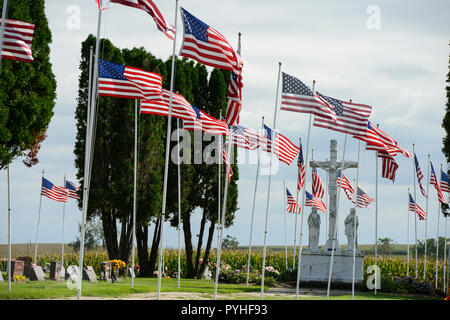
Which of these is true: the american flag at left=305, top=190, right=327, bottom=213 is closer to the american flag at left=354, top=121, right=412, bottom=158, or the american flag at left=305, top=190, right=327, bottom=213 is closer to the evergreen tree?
the american flag at left=354, top=121, right=412, bottom=158

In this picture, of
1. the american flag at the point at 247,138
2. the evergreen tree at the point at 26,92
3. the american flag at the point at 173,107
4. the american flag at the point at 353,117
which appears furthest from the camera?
the american flag at the point at 247,138

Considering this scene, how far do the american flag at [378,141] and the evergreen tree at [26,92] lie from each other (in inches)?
A: 483

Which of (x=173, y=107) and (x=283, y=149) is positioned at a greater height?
(x=173, y=107)

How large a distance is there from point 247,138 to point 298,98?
5.22 meters

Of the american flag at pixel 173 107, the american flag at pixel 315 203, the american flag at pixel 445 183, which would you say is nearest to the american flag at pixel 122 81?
the american flag at pixel 173 107

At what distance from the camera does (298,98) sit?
2211 centimetres

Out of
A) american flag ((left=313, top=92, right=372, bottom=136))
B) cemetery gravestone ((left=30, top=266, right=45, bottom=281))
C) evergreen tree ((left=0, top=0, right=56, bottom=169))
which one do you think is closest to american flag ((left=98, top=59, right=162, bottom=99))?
evergreen tree ((left=0, top=0, right=56, bottom=169))

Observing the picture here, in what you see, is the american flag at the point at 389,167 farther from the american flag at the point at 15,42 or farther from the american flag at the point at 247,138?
the american flag at the point at 15,42

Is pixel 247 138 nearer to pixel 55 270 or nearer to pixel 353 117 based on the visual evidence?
pixel 353 117

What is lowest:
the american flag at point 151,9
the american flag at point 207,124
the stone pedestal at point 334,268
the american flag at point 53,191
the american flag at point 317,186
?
the stone pedestal at point 334,268

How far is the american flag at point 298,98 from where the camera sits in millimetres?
22000

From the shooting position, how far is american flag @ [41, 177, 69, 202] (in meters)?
34.9

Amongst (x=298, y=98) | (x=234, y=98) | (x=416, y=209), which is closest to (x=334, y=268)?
(x=416, y=209)
